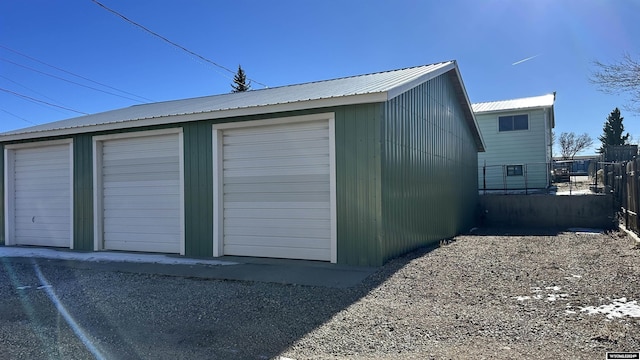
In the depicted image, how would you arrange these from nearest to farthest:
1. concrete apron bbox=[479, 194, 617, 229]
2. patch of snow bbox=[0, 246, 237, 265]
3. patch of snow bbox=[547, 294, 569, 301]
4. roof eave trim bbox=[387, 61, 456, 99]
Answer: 1. patch of snow bbox=[547, 294, 569, 301]
2. roof eave trim bbox=[387, 61, 456, 99]
3. patch of snow bbox=[0, 246, 237, 265]
4. concrete apron bbox=[479, 194, 617, 229]

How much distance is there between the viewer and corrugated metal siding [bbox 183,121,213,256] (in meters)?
7.99

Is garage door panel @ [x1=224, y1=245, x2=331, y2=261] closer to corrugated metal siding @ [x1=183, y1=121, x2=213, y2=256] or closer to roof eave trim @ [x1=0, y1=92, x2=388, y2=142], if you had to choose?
corrugated metal siding @ [x1=183, y1=121, x2=213, y2=256]

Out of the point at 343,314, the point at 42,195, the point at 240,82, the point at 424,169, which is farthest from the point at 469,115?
the point at 240,82

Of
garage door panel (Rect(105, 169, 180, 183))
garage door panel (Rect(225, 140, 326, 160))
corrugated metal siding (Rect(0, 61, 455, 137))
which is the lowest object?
garage door panel (Rect(105, 169, 180, 183))

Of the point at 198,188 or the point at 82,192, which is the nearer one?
the point at 198,188

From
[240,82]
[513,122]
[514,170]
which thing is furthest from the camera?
[240,82]

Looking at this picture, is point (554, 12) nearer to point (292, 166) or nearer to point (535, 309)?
point (292, 166)

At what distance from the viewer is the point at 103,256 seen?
8461mm

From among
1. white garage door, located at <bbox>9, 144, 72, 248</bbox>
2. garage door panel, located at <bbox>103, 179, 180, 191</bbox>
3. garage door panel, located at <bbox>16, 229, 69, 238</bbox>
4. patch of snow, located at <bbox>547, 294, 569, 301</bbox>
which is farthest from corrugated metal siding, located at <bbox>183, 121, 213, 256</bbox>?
patch of snow, located at <bbox>547, 294, 569, 301</bbox>

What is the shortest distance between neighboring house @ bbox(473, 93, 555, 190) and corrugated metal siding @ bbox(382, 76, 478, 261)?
18.2 ft

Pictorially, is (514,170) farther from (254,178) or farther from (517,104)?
(254,178)

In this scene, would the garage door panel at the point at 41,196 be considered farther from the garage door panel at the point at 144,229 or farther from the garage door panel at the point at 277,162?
the garage door panel at the point at 277,162

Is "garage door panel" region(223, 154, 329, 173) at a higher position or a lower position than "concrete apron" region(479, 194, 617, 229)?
higher

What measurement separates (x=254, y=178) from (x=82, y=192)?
14.6ft
